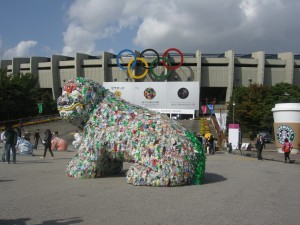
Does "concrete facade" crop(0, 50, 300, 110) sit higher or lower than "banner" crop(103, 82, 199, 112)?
higher

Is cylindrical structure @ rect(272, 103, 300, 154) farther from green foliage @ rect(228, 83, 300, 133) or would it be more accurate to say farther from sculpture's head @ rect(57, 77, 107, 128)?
green foliage @ rect(228, 83, 300, 133)

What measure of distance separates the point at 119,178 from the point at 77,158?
47.4 inches

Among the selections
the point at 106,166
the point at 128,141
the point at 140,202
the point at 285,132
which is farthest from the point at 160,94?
the point at 140,202

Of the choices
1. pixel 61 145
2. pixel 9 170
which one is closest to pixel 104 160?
pixel 9 170

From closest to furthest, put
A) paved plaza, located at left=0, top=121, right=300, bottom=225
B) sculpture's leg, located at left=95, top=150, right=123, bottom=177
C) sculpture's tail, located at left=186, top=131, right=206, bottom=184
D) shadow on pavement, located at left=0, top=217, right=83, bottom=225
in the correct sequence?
shadow on pavement, located at left=0, top=217, right=83, bottom=225, paved plaza, located at left=0, top=121, right=300, bottom=225, sculpture's tail, located at left=186, top=131, right=206, bottom=184, sculpture's leg, located at left=95, top=150, right=123, bottom=177

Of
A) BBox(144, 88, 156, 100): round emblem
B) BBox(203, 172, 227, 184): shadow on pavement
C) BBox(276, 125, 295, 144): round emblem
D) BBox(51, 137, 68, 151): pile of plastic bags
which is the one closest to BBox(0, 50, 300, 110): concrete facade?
BBox(144, 88, 156, 100): round emblem

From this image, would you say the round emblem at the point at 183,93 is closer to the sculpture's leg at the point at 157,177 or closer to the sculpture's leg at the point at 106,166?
the sculpture's leg at the point at 106,166

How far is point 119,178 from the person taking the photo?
903 centimetres

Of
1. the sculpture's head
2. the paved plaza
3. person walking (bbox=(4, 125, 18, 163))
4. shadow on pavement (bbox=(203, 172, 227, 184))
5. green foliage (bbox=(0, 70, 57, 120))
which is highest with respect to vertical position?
green foliage (bbox=(0, 70, 57, 120))

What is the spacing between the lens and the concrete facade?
70.3 m

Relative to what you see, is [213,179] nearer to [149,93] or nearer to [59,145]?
[59,145]

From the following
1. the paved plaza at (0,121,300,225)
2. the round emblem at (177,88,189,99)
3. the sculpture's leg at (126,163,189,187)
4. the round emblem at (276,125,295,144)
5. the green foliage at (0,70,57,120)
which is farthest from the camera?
the round emblem at (177,88,189,99)

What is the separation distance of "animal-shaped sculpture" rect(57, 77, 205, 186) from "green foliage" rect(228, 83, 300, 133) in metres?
35.2

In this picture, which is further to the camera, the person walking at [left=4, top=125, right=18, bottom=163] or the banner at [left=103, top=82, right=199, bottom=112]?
the banner at [left=103, top=82, right=199, bottom=112]
